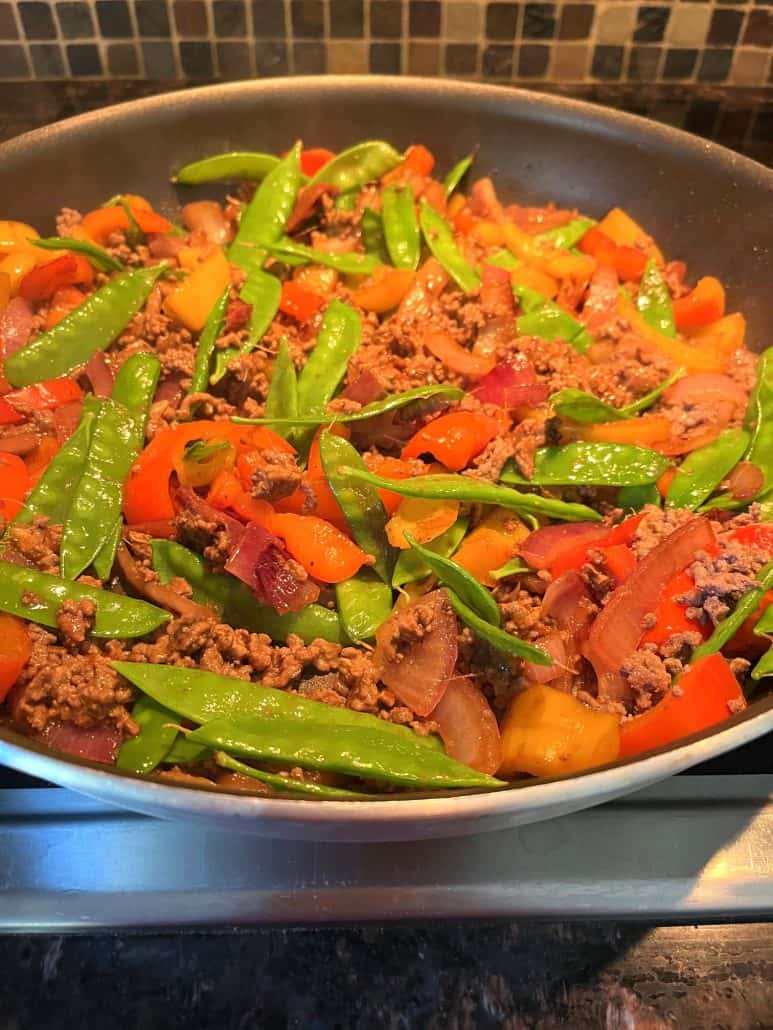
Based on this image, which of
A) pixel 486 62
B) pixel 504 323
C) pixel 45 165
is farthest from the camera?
pixel 486 62

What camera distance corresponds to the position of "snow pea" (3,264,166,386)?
7.54ft

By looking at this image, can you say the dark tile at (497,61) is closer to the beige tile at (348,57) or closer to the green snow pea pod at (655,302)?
the beige tile at (348,57)

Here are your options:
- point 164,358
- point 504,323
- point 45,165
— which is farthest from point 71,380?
point 504,323

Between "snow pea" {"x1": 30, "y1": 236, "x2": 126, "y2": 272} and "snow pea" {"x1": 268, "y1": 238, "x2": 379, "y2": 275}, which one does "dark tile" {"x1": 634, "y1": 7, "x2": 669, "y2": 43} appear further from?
"snow pea" {"x1": 30, "y1": 236, "x2": 126, "y2": 272}

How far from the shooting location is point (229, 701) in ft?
5.70

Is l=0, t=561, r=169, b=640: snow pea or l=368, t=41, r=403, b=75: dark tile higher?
l=368, t=41, r=403, b=75: dark tile

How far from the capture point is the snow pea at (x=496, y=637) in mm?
1629

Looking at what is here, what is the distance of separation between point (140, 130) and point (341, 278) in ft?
2.95

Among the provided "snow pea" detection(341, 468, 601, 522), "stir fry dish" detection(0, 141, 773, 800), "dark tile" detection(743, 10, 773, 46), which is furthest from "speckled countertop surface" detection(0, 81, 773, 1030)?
"dark tile" detection(743, 10, 773, 46)

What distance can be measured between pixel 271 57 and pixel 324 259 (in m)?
1.36

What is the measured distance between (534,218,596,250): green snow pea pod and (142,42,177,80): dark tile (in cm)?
182

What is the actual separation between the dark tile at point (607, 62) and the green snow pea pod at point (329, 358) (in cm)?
198

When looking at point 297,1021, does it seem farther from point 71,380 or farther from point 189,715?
point 71,380

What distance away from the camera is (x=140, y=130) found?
2.84 meters
